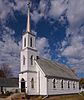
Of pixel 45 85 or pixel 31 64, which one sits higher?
pixel 31 64

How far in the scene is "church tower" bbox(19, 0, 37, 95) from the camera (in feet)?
116

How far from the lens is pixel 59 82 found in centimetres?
3969

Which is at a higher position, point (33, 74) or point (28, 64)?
point (28, 64)

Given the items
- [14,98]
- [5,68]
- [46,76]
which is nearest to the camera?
[14,98]

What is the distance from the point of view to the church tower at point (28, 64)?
35250mm

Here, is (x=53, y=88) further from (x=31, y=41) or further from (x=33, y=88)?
(x=31, y=41)

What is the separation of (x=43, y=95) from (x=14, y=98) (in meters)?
12.0

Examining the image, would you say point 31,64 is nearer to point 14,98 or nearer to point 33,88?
point 33,88

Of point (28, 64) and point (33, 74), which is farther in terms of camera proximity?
point (33, 74)

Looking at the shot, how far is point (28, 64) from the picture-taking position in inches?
1403

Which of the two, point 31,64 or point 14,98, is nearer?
point 14,98

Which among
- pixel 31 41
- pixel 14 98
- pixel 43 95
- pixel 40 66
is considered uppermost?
pixel 31 41

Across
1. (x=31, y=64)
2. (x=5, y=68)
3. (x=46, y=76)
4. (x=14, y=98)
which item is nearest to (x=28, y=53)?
(x=31, y=64)

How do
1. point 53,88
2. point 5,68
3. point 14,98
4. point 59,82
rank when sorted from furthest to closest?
point 5,68
point 59,82
point 53,88
point 14,98
